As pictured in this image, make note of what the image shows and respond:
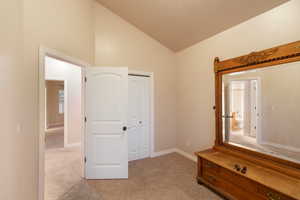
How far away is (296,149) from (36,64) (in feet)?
10.9

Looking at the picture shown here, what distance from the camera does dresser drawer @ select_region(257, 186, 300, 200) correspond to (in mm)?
1388

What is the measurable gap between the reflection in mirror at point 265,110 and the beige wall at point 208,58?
1.25ft

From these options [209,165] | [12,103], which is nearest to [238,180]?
[209,165]

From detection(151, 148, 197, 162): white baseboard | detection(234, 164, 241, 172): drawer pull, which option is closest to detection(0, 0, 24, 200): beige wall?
detection(234, 164, 241, 172): drawer pull

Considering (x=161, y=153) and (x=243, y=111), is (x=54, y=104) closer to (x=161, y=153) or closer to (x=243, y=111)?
(x=161, y=153)

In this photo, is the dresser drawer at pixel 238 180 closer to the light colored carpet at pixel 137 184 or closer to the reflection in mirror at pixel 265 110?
the light colored carpet at pixel 137 184

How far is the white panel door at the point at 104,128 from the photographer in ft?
8.60

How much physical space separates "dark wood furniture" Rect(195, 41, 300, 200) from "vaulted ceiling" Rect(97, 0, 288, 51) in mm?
666

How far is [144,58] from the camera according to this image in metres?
3.54

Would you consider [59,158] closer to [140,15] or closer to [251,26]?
[140,15]

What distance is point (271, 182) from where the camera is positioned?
1502 mm

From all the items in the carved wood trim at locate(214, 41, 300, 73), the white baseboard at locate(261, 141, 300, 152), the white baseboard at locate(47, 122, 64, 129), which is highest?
the carved wood trim at locate(214, 41, 300, 73)

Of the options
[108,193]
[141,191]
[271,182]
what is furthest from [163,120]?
[271,182]

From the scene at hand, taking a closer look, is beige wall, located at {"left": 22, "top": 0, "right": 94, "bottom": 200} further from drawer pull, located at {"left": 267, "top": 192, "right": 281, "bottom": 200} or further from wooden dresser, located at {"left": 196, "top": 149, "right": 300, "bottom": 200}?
drawer pull, located at {"left": 267, "top": 192, "right": 281, "bottom": 200}
